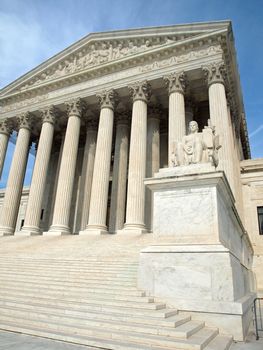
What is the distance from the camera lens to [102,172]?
23266 mm

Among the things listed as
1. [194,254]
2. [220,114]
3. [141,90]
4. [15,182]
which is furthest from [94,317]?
[15,182]

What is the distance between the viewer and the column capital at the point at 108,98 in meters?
25.4

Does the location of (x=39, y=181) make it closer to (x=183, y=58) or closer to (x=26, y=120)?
(x=26, y=120)

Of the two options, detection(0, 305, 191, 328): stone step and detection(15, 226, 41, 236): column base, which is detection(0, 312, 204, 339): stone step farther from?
detection(15, 226, 41, 236): column base

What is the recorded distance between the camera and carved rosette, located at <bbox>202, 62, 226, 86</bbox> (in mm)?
21172

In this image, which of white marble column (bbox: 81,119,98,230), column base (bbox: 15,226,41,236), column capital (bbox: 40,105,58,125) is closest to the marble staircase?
column base (bbox: 15,226,41,236)

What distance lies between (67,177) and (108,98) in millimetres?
8196

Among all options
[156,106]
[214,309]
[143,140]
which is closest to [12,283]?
[214,309]

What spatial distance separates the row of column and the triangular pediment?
3.51m

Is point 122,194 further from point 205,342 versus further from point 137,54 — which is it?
point 205,342

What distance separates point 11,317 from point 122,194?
19.0m

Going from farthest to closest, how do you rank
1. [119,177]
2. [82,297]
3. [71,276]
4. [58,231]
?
[119,177], [58,231], [71,276], [82,297]

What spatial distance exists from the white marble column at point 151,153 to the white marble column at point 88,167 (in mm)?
6684

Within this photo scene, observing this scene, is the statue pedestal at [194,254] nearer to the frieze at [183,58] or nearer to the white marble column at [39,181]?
the frieze at [183,58]
